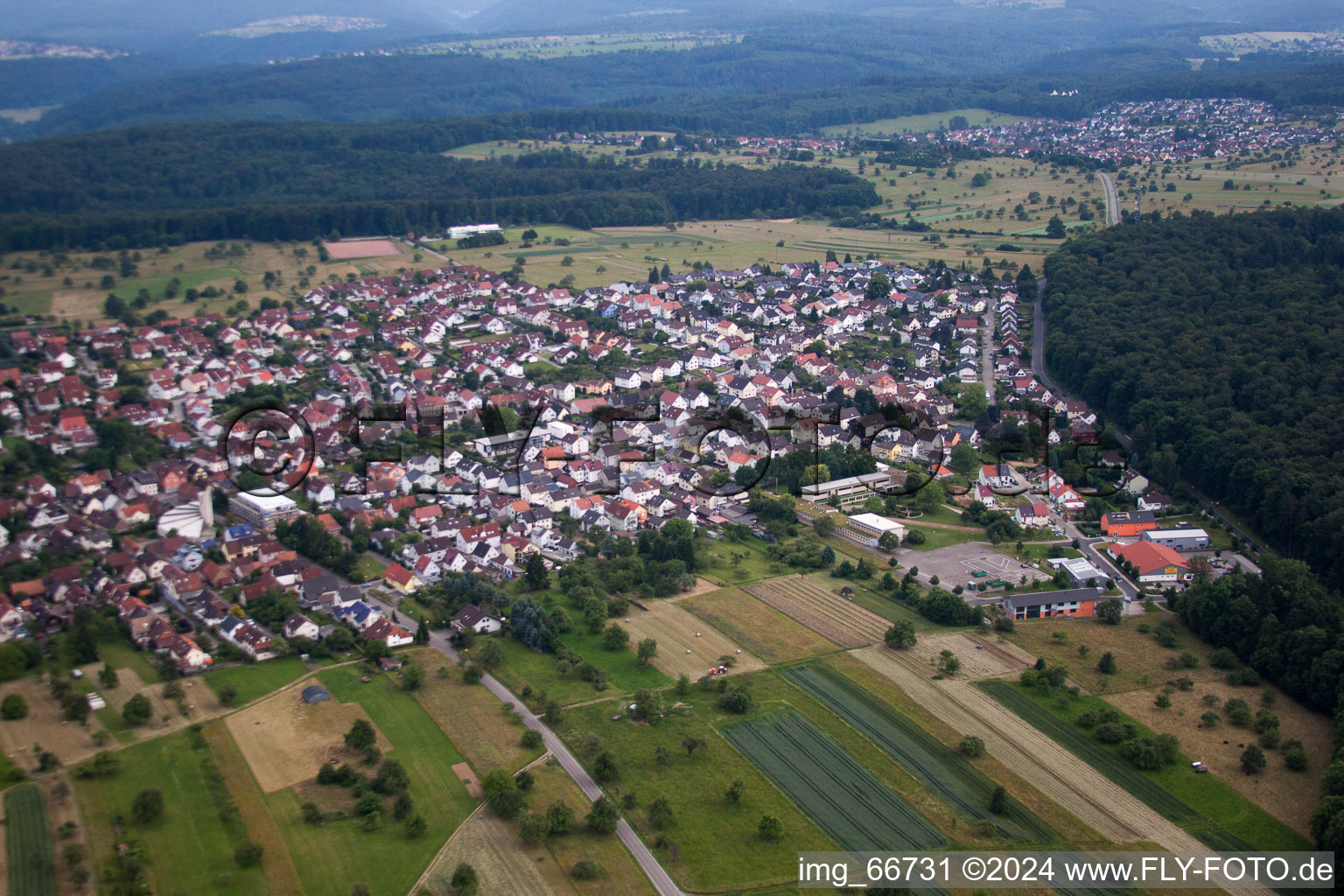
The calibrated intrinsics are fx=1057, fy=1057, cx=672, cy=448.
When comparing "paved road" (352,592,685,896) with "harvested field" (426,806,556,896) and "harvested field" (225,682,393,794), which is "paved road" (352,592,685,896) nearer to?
"harvested field" (426,806,556,896)

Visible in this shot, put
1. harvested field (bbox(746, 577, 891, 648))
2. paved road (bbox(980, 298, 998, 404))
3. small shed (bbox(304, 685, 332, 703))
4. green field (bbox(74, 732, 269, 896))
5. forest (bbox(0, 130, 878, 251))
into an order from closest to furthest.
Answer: green field (bbox(74, 732, 269, 896)), small shed (bbox(304, 685, 332, 703)), harvested field (bbox(746, 577, 891, 648)), paved road (bbox(980, 298, 998, 404)), forest (bbox(0, 130, 878, 251))

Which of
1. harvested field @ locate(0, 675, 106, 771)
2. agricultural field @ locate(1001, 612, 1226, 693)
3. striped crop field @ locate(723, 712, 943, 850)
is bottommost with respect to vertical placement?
agricultural field @ locate(1001, 612, 1226, 693)

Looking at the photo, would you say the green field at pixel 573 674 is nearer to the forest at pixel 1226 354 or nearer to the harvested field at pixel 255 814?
the harvested field at pixel 255 814

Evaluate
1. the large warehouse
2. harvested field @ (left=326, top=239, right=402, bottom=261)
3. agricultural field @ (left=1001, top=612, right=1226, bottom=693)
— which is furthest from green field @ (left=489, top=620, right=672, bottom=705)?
harvested field @ (left=326, top=239, right=402, bottom=261)

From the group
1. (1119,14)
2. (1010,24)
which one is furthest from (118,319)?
(1119,14)

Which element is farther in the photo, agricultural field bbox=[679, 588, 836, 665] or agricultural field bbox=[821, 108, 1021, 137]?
agricultural field bbox=[821, 108, 1021, 137]

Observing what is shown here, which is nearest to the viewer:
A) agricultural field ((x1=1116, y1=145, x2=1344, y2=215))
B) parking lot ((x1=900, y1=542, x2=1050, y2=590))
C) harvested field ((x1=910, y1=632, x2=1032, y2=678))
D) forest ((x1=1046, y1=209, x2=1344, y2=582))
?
harvested field ((x1=910, y1=632, x2=1032, y2=678))

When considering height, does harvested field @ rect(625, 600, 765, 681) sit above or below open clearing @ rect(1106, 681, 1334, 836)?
above
